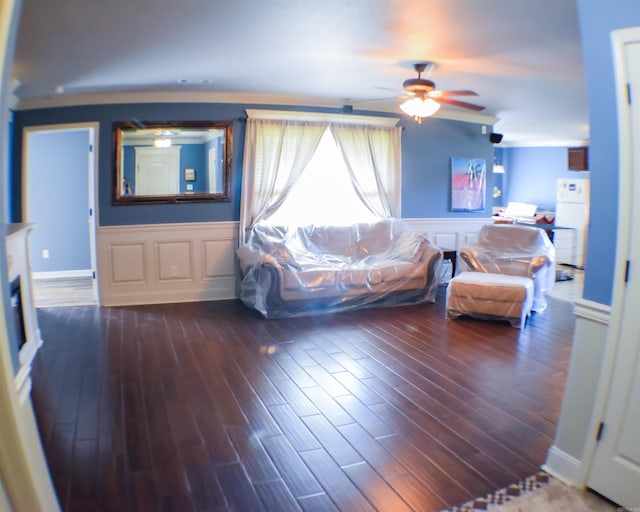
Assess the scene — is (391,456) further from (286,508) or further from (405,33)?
(405,33)

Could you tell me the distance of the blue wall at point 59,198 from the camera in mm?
6980

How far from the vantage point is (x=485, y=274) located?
5.43 meters

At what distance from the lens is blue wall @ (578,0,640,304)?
2.08 meters

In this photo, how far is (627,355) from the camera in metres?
2.10

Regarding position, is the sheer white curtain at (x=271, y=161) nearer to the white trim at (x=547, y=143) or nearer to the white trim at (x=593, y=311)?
the white trim at (x=593, y=311)

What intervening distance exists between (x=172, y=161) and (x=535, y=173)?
8207 millimetres

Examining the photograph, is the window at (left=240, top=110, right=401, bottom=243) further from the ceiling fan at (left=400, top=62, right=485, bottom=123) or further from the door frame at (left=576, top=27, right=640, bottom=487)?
the door frame at (left=576, top=27, right=640, bottom=487)

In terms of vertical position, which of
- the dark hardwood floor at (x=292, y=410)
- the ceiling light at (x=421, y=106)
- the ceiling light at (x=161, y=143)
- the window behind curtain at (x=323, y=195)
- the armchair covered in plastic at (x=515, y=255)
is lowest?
the dark hardwood floor at (x=292, y=410)

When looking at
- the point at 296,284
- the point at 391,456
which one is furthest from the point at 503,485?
the point at 296,284

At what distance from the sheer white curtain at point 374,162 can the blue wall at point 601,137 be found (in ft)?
14.4

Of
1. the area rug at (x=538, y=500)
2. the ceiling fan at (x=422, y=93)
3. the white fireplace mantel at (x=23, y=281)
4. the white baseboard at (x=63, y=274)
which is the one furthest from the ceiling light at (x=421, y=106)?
the white baseboard at (x=63, y=274)

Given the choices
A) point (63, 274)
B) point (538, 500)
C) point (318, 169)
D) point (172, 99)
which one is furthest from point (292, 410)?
point (63, 274)

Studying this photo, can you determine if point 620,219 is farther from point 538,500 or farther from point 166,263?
point 166,263

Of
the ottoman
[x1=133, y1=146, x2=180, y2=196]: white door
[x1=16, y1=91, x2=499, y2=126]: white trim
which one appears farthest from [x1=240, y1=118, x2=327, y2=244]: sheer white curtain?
the ottoman
